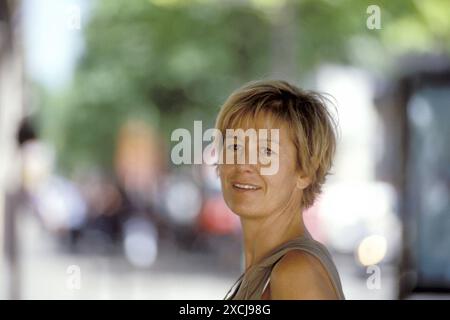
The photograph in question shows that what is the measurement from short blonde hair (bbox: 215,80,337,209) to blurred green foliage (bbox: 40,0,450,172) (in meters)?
5.22

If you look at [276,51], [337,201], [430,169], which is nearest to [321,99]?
[430,169]

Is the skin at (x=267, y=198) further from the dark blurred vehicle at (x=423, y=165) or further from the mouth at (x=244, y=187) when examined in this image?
the dark blurred vehicle at (x=423, y=165)

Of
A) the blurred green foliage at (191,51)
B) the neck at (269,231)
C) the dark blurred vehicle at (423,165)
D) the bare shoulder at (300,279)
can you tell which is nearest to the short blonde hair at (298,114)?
the neck at (269,231)

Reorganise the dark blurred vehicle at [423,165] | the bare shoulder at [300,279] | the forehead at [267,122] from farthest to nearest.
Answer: the dark blurred vehicle at [423,165], the forehead at [267,122], the bare shoulder at [300,279]

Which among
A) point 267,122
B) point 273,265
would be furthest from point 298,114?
point 273,265

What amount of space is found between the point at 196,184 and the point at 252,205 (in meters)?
13.8

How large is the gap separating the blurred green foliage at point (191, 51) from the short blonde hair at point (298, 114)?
5218 mm

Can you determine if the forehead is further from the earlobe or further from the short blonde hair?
the earlobe

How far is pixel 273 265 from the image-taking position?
183 cm

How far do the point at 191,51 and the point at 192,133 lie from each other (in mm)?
7458

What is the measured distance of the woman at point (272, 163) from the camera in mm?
1911

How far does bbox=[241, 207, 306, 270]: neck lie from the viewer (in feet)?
6.36
